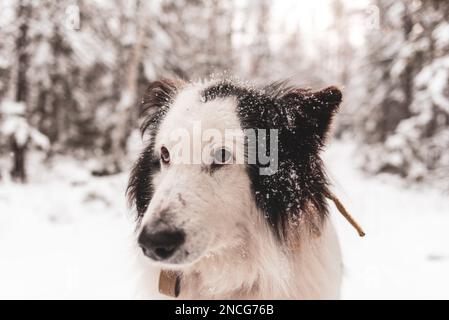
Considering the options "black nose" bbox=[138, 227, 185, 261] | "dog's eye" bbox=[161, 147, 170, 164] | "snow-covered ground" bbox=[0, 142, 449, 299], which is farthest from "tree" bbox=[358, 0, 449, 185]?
"black nose" bbox=[138, 227, 185, 261]

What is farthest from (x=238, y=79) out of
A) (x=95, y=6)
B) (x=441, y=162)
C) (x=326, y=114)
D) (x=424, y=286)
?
(x=441, y=162)

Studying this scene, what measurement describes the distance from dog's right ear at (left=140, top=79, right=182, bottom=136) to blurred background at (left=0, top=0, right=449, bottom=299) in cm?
49

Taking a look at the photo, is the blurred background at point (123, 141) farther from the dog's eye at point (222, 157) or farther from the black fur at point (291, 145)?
the dog's eye at point (222, 157)

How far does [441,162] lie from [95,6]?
10.1 metres

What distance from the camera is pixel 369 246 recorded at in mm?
7473

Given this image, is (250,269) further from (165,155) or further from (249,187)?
(165,155)

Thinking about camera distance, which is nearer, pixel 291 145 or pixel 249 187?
pixel 249 187

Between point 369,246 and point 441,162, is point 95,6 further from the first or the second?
point 441,162

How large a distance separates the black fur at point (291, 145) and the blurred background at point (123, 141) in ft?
0.55

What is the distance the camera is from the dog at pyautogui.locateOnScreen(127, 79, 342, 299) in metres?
2.61

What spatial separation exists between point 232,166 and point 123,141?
9.69 m

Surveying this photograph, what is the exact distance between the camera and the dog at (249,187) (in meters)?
2.61

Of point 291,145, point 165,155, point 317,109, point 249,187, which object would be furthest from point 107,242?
point 317,109

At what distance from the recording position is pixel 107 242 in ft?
24.0
